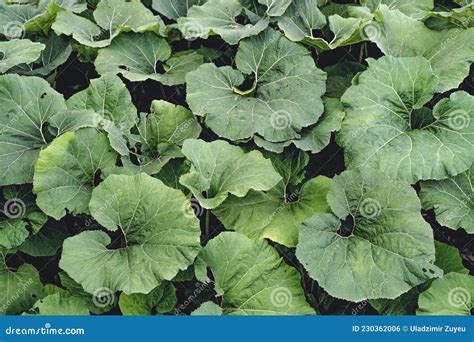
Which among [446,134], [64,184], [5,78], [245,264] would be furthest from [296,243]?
[5,78]

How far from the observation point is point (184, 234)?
2984 millimetres

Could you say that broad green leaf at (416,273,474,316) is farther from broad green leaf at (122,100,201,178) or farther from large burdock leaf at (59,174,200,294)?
broad green leaf at (122,100,201,178)

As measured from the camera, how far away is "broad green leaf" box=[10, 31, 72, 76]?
392cm

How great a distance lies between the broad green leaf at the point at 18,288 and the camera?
3.27 meters

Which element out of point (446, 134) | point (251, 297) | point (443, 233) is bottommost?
point (443, 233)

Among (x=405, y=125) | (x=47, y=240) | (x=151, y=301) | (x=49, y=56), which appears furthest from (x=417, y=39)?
(x=47, y=240)

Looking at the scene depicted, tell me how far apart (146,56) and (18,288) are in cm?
163

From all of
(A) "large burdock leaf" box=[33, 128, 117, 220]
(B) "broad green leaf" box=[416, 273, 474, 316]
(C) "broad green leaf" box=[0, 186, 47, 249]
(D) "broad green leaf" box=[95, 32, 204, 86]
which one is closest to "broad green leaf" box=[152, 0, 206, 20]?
(D) "broad green leaf" box=[95, 32, 204, 86]

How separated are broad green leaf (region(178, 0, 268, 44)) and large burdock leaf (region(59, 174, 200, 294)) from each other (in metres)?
1.17

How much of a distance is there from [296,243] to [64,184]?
4.10ft

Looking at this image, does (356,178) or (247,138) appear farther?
(247,138)

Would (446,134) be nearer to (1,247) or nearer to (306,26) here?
(306,26)

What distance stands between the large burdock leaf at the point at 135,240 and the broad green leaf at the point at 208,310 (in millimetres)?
200
